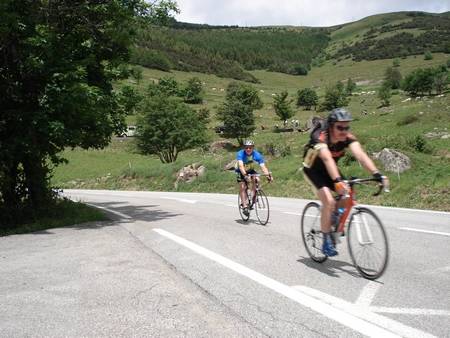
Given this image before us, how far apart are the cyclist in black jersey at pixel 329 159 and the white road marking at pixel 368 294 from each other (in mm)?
834

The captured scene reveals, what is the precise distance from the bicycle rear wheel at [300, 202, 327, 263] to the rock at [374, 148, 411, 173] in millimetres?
11240

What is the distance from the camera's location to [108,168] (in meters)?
49.9

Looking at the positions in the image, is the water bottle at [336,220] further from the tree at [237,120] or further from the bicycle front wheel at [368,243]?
the tree at [237,120]

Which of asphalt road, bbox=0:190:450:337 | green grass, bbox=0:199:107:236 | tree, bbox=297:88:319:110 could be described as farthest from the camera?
tree, bbox=297:88:319:110

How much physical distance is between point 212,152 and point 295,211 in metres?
47.7

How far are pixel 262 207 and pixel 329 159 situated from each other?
509 centimetres

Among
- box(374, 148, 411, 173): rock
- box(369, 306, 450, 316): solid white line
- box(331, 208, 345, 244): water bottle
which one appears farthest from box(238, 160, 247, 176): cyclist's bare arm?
box(374, 148, 411, 173): rock

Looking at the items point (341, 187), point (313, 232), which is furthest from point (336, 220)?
point (313, 232)

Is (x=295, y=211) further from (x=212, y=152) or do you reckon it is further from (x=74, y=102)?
(x=212, y=152)

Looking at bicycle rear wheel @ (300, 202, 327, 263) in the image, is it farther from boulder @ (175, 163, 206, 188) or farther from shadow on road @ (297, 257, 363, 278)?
boulder @ (175, 163, 206, 188)

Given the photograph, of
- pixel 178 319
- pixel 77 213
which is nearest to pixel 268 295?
pixel 178 319

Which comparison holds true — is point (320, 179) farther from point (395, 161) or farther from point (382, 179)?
point (395, 161)

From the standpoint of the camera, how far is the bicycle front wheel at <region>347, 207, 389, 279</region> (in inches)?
203

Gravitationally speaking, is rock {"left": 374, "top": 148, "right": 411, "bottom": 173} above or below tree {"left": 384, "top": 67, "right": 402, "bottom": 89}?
below
